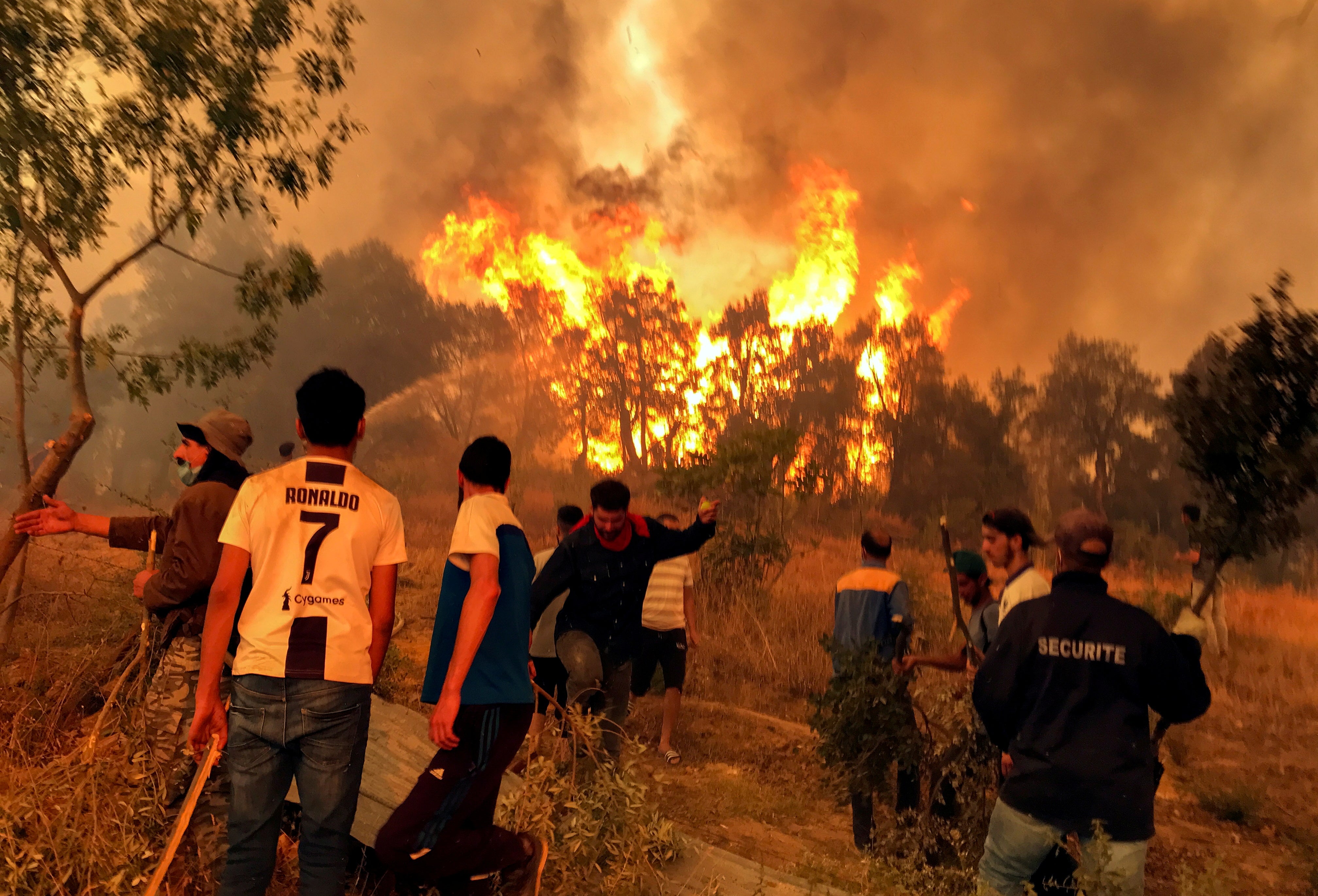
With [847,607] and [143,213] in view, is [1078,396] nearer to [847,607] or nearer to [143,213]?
[847,607]

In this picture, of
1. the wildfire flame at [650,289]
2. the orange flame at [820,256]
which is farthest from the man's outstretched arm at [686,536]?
the orange flame at [820,256]

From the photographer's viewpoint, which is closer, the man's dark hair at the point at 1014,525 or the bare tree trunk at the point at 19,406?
the man's dark hair at the point at 1014,525

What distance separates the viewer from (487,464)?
318 cm

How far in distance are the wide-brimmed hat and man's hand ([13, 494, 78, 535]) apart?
1.66ft

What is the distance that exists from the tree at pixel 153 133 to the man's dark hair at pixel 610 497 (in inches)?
165

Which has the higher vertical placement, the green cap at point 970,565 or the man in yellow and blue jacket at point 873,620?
→ the green cap at point 970,565

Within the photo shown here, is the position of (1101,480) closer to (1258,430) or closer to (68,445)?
(1258,430)

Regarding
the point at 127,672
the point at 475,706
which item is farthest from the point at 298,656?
the point at 127,672

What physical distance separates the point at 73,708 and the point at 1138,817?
624 centimetres

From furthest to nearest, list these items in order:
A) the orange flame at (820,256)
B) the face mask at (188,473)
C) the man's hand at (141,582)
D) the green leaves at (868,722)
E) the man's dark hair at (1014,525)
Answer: the orange flame at (820,256), the green leaves at (868,722), the man's dark hair at (1014,525), the face mask at (188,473), the man's hand at (141,582)

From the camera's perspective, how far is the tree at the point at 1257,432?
5570mm

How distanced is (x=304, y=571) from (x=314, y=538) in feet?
0.34

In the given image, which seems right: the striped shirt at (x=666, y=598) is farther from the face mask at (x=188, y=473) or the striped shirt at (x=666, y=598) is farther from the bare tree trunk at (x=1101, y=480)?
the bare tree trunk at (x=1101, y=480)

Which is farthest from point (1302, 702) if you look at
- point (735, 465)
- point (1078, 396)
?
point (1078, 396)
